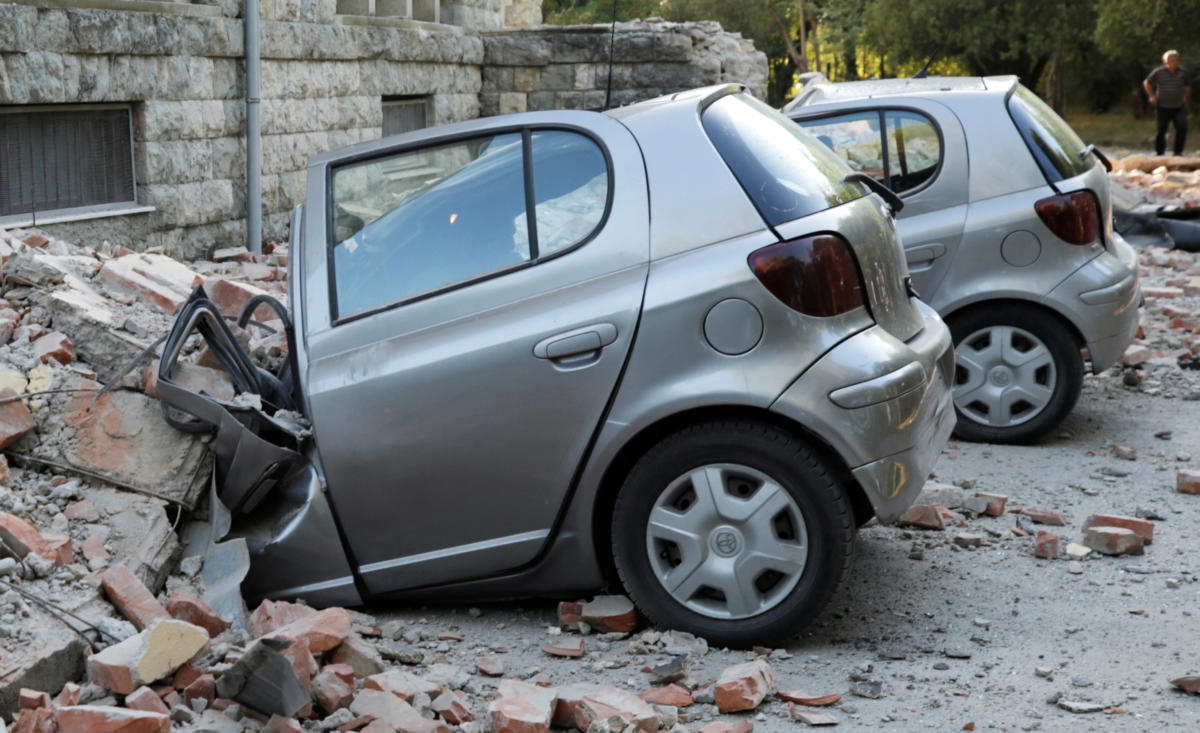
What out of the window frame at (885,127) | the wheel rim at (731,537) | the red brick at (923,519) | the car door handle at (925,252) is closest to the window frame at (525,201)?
the wheel rim at (731,537)

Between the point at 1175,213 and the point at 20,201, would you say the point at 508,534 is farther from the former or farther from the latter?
the point at 1175,213

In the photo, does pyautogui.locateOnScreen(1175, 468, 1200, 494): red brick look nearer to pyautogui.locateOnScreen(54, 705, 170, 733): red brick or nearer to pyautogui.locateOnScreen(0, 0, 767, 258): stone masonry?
pyautogui.locateOnScreen(54, 705, 170, 733): red brick

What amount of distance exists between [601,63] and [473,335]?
1192 centimetres

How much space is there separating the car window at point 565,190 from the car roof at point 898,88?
3.37 m

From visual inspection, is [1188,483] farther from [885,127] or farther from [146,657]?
[146,657]

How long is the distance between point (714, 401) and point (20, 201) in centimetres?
695

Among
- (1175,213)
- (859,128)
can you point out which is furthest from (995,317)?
(1175,213)

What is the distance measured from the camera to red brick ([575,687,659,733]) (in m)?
3.41

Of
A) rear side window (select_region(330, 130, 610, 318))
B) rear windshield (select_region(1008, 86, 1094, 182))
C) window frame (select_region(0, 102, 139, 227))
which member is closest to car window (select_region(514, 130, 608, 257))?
rear side window (select_region(330, 130, 610, 318))

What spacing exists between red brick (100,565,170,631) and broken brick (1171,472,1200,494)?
14.6ft

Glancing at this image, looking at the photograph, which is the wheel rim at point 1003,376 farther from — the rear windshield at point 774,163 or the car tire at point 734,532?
the car tire at point 734,532

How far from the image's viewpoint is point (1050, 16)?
1447 inches

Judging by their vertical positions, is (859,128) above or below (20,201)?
above

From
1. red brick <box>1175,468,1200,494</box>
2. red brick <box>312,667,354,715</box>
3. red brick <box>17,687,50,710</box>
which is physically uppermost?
red brick <box>17,687,50,710</box>
